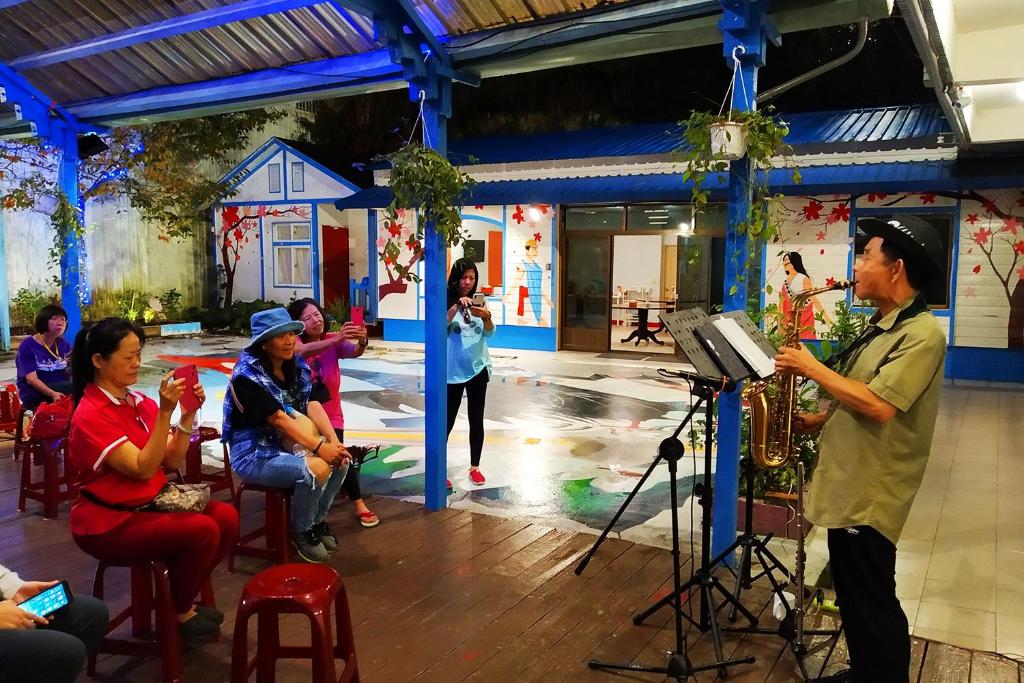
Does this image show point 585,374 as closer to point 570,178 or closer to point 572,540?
point 570,178

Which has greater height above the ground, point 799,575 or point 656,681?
point 799,575

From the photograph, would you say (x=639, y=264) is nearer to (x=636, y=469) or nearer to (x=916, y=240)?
(x=636, y=469)

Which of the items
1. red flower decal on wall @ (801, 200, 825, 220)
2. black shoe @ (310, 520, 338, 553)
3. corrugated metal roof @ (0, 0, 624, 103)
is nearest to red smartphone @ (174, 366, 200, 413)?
black shoe @ (310, 520, 338, 553)

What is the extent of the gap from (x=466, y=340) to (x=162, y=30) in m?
3.51

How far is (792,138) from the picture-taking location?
Result: 1152 cm

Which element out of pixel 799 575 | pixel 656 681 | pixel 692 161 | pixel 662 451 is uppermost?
pixel 692 161

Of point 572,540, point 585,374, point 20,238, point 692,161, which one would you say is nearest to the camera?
point 692,161

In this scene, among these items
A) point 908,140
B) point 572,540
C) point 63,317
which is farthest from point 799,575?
point 908,140

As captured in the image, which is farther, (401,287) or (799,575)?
(401,287)

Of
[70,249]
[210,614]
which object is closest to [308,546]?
[210,614]

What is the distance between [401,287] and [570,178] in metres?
4.29

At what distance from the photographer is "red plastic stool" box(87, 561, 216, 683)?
3.05 metres

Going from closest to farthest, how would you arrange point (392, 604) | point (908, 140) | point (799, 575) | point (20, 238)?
point (799, 575)
point (392, 604)
point (908, 140)
point (20, 238)

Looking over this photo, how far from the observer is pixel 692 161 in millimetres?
4004
